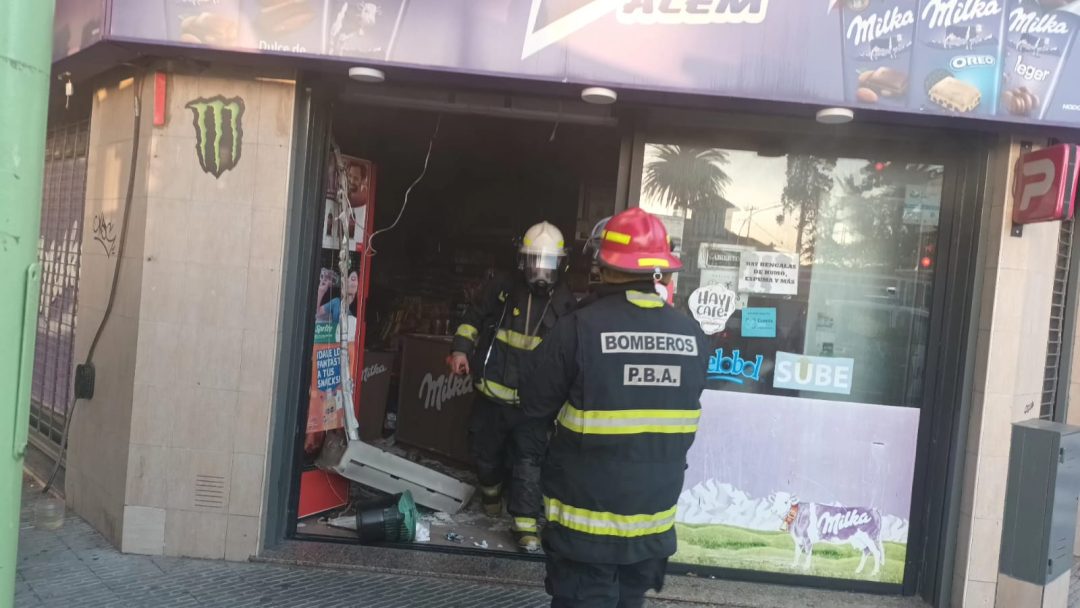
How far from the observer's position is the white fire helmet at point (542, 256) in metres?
4.71

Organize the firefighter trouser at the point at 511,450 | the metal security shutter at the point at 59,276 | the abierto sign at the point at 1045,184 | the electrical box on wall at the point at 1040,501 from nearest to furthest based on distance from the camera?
the electrical box on wall at the point at 1040,501
the abierto sign at the point at 1045,184
the firefighter trouser at the point at 511,450
the metal security shutter at the point at 59,276

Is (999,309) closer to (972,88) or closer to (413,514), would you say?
(972,88)

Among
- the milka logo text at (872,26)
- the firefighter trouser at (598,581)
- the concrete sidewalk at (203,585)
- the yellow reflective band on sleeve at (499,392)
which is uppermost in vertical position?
the milka logo text at (872,26)

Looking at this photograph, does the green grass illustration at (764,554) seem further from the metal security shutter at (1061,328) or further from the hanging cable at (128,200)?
the hanging cable at (128,200)

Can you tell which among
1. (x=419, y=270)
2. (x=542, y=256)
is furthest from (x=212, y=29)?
(x=419, y=270)

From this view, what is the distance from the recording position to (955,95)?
3.83m

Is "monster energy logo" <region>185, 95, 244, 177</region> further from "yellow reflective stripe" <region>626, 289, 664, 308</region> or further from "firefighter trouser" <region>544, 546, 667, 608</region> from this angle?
"firefighter trouser" <region>544, 546, 667, 608</region>

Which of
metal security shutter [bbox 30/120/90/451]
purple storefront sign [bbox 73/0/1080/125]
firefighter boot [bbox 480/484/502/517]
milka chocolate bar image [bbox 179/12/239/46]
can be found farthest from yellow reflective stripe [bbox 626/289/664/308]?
metal security shutter [bbox 30/120/90/451]

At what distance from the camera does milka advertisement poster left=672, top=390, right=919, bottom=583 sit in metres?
4.38

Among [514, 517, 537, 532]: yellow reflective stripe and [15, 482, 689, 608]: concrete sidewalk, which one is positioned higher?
[514, 517, 537, 532]: yellow reflective stripe

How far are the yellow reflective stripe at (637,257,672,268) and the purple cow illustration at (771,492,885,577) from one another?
7.35ft

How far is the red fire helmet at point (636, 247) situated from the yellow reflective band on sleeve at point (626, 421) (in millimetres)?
524

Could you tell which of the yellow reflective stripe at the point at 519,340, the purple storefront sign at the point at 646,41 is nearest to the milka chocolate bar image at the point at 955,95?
the purple storefront sign at the point at 646,41

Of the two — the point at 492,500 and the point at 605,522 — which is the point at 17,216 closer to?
the point at 605,522
